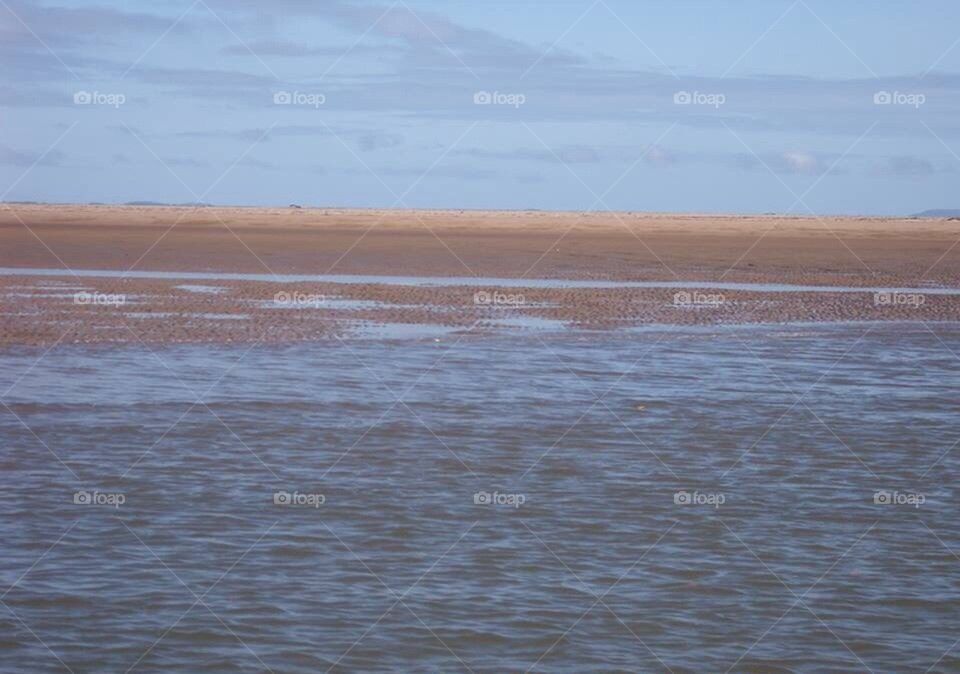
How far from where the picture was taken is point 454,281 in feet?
115

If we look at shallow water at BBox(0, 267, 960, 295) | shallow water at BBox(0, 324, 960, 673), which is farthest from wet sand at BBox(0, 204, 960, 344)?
shallow water at BBox(0, 324, 960, 673)

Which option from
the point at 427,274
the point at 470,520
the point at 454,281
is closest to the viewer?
the point at 470,520

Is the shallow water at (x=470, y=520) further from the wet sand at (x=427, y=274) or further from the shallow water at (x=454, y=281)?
the shallow water at (x=454, y=281)

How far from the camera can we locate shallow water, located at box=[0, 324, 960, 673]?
27.6ft

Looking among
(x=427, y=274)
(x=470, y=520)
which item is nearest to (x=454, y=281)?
(x=427, y=274)

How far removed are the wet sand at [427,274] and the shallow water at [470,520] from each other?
17.8 feet

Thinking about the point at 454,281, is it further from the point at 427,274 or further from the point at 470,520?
the point at 470,520

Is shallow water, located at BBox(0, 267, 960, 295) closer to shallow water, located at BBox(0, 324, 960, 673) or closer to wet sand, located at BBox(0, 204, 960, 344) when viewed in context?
wet sand, located at BBox(0, 204, 960, 344)

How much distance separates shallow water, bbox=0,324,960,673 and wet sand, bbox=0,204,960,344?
5.41 m

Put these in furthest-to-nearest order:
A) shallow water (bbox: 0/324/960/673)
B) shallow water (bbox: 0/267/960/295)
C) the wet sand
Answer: shallow water (bbox: 0/267/960/295)
the wet sand
shallow water (bbox: 0/324/960/673)

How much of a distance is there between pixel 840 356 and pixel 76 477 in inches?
553

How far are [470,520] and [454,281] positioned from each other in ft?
79.4

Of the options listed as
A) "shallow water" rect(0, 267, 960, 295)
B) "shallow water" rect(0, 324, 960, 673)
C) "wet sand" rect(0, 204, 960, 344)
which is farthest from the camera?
"shallow water" rect(0, 267, 960, 295)

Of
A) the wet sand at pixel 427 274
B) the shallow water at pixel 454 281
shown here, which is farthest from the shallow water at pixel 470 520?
the shallow water at pixel 454 281
